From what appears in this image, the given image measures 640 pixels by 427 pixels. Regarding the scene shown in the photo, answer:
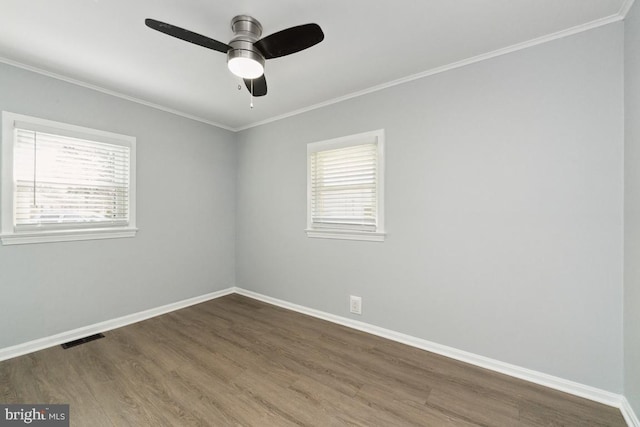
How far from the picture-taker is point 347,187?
2990 millimetres

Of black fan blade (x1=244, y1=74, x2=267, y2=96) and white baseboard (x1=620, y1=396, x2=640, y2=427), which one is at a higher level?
black fan blade (x1=244, y1=74, x2=267, y2=96)

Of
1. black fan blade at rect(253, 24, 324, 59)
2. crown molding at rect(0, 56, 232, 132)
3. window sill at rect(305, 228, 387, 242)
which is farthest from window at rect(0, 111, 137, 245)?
black fan blade at rect(253, 24, 324, 59)

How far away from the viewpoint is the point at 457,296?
2.28 m

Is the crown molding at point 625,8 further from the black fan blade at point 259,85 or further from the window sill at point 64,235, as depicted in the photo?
the window sill at point 64,235

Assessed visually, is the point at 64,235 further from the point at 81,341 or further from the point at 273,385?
the point at 273,385

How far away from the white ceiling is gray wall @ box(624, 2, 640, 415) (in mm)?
275

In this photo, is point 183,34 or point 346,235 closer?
point 183,34

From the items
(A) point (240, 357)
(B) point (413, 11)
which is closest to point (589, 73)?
(B) point (413, 11)

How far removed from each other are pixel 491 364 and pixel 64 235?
3998 millimetres

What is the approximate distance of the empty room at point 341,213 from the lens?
1.70m

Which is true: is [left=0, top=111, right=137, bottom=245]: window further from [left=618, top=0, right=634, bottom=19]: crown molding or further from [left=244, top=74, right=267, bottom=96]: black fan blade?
[left=618, top=0, right=634, bottom=19]: crown molding

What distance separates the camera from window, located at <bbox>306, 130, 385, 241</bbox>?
108 inches

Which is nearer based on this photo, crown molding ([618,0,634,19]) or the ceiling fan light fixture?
crown molding ([618,0,634,19])

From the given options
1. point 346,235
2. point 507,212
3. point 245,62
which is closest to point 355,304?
point 346,235
